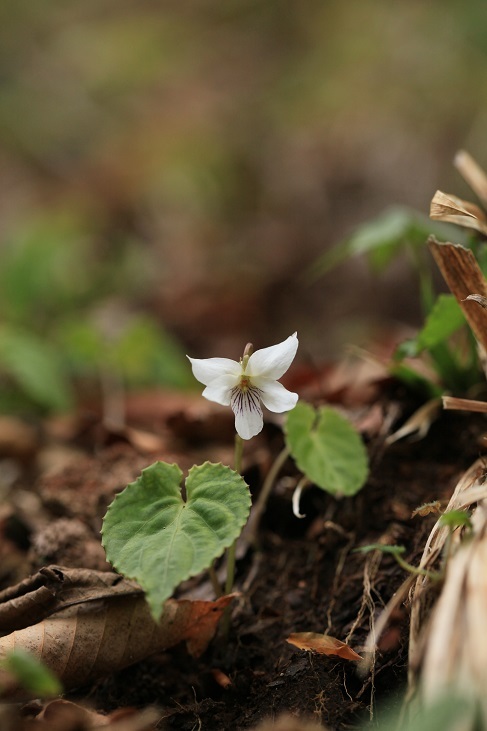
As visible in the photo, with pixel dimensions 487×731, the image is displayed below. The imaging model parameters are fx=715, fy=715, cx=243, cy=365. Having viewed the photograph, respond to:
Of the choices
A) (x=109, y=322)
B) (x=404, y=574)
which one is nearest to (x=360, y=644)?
(x=404, y=574)

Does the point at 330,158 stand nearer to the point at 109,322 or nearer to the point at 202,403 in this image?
the point at 109,322

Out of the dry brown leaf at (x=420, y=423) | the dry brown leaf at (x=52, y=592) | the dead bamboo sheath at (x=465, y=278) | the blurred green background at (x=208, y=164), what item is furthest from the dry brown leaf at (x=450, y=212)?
the blurred green background at (x=208, y=164)

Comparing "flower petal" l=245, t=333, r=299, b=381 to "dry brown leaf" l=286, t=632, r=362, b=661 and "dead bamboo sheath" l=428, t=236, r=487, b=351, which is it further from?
"dry brown leaf" l=286, t=632, r=362, b=661

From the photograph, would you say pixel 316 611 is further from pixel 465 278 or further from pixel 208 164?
pixel 208 164

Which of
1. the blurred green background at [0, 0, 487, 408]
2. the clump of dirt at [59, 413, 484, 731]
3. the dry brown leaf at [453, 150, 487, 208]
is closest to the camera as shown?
the clump of dirt at [59, 413, 484, 731]

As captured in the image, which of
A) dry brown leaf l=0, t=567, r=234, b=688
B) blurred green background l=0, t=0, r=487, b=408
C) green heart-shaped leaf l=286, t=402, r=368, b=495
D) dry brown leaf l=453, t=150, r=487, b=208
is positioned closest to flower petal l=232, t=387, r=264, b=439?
green heart-shaped leaf l=286, t=402, r=368, b=495

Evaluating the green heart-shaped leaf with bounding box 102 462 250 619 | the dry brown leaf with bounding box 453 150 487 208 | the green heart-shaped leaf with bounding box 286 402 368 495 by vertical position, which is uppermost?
the dry brown leaf with bounding box 453 150 487 208

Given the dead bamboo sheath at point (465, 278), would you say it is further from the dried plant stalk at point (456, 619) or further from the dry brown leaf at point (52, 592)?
the dry brown leaf at point (52, 592)

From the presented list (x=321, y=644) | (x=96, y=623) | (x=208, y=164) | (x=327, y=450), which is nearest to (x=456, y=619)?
(x=321, y=644)
